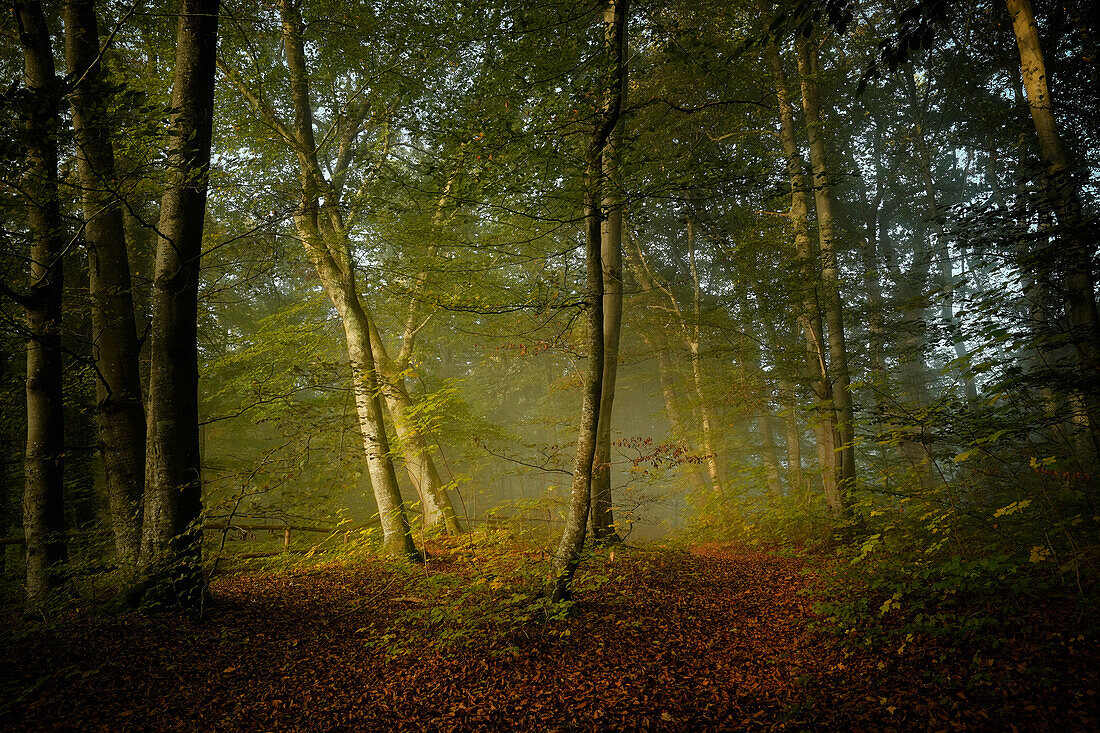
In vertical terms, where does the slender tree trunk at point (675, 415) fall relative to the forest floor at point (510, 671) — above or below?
above

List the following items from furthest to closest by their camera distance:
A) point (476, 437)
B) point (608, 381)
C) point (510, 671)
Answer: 1. point (608, 381)
2. point (476, 437)
3. point (510, 671)

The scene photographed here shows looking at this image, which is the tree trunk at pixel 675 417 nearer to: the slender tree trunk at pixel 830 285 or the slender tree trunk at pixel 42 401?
the slender tree trunk at pixel 830 285

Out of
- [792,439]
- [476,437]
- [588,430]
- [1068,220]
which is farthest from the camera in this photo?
[792,439]

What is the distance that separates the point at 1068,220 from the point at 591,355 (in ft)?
18.5

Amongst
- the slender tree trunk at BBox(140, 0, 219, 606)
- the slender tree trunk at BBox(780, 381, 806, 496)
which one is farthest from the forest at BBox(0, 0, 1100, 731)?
the slender tree trunk at BBox(780, 381, 806, 496)

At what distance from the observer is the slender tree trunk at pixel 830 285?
875cm

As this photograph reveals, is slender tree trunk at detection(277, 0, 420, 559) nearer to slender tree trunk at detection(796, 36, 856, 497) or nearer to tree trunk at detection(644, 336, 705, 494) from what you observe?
slender tree trunk at detection(796, 36, 856, 497)

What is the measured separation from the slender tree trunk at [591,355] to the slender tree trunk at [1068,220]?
4008 millimetres

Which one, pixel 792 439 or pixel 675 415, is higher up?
pixel 675 415

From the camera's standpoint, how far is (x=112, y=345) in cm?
610

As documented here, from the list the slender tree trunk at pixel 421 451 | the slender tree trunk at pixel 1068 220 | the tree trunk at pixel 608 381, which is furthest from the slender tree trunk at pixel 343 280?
the slender tree trunk at pixel 1068 220

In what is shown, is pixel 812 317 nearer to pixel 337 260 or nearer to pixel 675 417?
pixel 675 417

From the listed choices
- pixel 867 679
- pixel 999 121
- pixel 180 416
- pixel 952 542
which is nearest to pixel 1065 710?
pixel 867 679

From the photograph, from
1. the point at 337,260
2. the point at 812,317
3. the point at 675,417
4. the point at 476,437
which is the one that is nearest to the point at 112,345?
the point at 337,260
